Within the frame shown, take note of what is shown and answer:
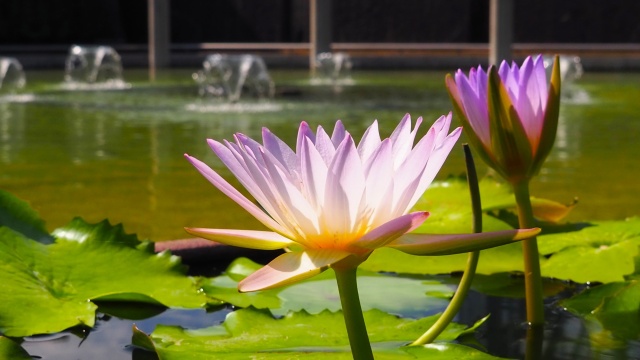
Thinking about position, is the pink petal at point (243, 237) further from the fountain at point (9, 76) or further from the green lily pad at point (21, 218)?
the fountain at point (9, 76)

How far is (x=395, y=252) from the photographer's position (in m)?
1.54

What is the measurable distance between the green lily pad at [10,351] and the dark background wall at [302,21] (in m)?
17.1

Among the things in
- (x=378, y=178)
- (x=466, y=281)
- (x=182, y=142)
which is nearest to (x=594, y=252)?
(x=466, y=281)

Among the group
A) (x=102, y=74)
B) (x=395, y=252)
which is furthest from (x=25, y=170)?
(x=102, y=74)

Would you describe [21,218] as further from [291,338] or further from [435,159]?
[435,159]

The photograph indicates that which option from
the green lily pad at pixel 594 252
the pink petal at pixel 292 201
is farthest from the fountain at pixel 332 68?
the pink petal at pixel 292 201

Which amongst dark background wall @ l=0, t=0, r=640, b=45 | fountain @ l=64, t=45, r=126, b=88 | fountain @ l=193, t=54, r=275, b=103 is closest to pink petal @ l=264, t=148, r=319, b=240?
fountain @ l=193, t=54, r=275, b=103

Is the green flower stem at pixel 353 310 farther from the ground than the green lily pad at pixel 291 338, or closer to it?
farther from the ground

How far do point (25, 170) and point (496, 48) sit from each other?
10713 mm

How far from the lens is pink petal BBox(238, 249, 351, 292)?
656mm

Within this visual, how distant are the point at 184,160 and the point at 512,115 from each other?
3.56 m

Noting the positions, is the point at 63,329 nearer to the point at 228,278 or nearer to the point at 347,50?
the point at 228,278

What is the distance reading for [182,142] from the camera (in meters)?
5.05

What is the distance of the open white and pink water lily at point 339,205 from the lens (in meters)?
0.66
